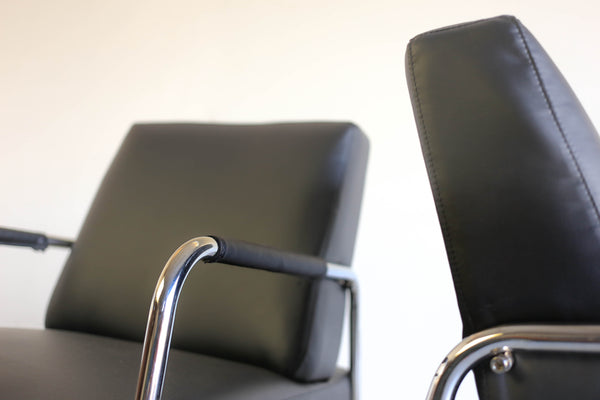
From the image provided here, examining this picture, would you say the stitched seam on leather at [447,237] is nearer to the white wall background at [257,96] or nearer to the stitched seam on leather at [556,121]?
the stitched seam on leather at [556,121]

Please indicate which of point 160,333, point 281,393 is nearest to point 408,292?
point 281,393

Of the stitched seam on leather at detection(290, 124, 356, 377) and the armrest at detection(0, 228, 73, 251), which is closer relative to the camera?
the stitched seam on leather at detection(290, 124, 356, 377)

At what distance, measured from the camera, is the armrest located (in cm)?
98

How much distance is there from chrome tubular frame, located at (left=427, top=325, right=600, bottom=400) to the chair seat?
0.93ft

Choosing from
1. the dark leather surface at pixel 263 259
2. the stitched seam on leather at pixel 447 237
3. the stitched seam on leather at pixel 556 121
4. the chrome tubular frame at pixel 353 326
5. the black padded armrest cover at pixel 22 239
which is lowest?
the chrome tubular frame at pixel 353 326

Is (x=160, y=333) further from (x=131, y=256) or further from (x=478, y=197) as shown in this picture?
(x=131, y=256)

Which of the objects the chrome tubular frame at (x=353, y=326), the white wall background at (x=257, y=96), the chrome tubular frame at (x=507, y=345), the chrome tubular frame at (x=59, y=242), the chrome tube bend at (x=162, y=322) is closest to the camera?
the chrome tubular frame at (x=507, y=345)

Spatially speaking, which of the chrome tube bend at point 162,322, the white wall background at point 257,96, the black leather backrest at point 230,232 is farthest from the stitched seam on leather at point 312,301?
the white wall background at point 257,96

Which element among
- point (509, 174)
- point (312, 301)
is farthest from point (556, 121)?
point (312, 301)

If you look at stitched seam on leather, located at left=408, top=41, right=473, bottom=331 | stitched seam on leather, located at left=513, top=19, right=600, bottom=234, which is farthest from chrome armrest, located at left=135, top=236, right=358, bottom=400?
stitched seam on leather, located at left=513, top=19, right=600, bottom=234

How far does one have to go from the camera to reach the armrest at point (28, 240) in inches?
38.6

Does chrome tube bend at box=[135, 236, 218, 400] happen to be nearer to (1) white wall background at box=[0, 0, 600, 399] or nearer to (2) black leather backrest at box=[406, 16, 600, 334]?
(2) black leather backrest at box=[406, 16, 600, 334]

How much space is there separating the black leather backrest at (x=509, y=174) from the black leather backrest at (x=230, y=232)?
0.44 meters

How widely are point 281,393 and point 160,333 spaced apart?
271 mm
